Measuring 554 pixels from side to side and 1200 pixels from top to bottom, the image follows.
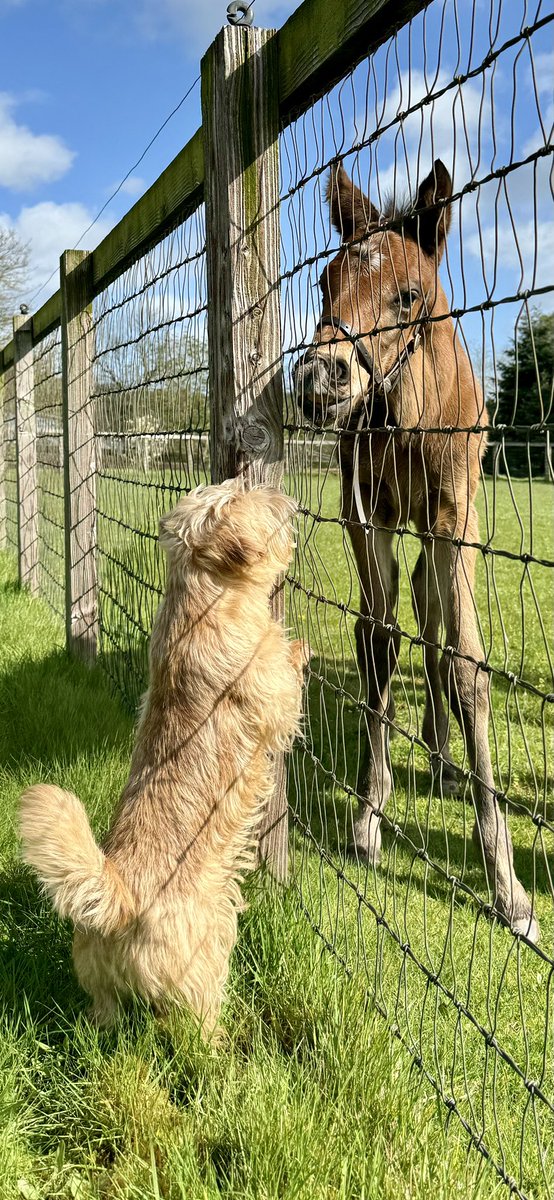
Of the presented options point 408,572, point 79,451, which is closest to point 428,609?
point 408,572

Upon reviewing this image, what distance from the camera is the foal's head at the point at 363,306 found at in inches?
97.4

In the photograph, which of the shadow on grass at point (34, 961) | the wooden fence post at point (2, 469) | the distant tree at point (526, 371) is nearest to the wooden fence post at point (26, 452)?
the wooden fence post at point (2, 469)

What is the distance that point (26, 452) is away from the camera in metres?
9.22

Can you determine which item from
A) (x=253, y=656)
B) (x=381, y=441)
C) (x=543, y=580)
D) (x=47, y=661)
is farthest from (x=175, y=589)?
(x=543, y=580)

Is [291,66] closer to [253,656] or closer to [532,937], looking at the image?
[253,656]

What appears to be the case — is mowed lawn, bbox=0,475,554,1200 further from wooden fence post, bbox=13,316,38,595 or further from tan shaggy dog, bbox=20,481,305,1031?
wooden fence post, bbox=13,316,38,595

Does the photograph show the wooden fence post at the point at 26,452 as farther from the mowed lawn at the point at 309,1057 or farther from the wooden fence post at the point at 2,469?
the mowed lawn at the point at 309,1057

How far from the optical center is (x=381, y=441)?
3705 millimetres

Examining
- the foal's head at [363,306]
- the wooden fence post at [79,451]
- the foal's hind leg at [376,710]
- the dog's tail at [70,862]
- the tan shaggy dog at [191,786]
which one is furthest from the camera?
the wooden fence post at [79,451]

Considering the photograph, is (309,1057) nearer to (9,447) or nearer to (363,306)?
(363,306)

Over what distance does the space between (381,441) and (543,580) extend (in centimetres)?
881

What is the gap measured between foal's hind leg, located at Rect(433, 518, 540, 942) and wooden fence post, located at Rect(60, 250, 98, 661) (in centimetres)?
294

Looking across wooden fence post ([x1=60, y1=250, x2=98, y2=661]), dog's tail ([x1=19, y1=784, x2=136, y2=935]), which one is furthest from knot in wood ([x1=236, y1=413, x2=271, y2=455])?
wooden fence post ([x1=60, y1=250, x2=98, y2=661])

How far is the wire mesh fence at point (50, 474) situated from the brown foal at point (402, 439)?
13.8 ft
